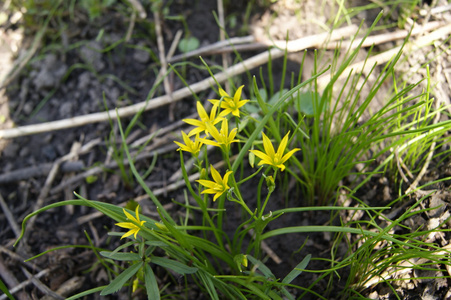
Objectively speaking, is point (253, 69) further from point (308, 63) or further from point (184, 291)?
point (184, 291)

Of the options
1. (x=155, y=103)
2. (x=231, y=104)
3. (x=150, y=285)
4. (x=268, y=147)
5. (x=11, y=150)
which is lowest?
(x=150, y=285)

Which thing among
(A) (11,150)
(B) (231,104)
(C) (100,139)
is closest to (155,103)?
(C) (100,139)

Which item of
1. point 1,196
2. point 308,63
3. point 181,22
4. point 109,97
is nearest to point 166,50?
point 181,22

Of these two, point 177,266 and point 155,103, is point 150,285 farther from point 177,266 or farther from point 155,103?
point 155,103

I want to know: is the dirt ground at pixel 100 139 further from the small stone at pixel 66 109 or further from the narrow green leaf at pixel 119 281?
the narrow green leaf at pixel 119 281

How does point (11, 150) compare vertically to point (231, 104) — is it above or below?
below

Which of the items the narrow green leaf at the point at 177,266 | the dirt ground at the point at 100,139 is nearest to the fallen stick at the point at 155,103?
the dirt ground at the point at 100,139
